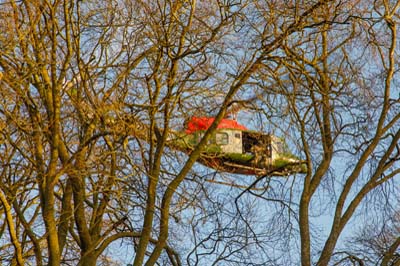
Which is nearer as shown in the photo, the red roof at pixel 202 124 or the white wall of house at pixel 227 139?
the red roof at pixel 202 124

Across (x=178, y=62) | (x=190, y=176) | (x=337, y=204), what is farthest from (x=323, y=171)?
(x=178, y=62)

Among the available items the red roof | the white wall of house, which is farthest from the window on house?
the red roof

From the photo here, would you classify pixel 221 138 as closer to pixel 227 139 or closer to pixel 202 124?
pixel 227 139

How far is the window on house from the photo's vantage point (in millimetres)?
11570

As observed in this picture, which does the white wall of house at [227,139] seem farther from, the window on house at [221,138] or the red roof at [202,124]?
the red roof at [202,124]

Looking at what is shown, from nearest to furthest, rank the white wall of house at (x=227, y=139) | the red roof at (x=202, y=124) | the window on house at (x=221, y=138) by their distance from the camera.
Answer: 1. the red roof at (x=202, y=124)
2. the white wall of house at (x=227, y=139)
3. the window on house at (x=221, y=138)

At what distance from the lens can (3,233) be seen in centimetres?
1336

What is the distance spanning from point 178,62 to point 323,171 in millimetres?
2872

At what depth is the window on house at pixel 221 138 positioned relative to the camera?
38.0ft

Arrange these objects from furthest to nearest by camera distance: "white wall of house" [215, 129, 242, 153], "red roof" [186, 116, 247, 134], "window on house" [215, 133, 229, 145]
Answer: "window on house" [215, 133, 229, 145] < "white wall of house" [215, 129, 242, 153] < "red roof" [186, 116, 247, 134]

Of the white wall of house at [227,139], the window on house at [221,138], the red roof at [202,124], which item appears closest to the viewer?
the red roof at [202,124]

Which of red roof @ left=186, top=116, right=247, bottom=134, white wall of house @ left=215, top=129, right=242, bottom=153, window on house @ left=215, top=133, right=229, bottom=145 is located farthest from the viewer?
window on house @ left=215, top=133, right=229, bottom=145

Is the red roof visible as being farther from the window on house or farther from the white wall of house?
the window on house

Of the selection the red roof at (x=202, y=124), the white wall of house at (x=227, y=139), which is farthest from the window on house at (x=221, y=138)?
the red roof at (x=202, y=124)
